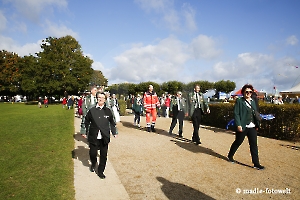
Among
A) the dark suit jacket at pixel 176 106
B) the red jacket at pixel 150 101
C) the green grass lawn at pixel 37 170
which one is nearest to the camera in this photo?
the green grass lawn at pixel 37 170

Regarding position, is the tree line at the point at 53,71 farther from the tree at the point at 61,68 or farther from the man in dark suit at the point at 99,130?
the man in dark suit at the point at 99,130

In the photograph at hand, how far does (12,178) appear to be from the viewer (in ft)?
15.0

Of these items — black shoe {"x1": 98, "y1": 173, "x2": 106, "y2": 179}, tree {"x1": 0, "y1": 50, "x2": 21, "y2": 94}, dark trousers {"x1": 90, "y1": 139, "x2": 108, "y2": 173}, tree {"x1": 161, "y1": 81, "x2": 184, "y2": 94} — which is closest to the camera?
black shoe {"x1": 98, "y1": 173, "x2": 106, "y2": 179}

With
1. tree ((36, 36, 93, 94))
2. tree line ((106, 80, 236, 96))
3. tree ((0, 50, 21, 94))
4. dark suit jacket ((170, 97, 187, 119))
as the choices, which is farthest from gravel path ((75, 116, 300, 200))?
tree ((0, 50, 21, 94))

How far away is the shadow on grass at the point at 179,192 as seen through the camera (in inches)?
149

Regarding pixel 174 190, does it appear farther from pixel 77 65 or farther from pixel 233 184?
pixel 77 65

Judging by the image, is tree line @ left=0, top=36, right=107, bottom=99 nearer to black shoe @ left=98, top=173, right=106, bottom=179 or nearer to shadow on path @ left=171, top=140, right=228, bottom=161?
shadow on path @ left=171, top=140, right=228, bottom=161

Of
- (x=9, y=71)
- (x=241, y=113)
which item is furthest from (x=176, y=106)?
(x=9, y=71)

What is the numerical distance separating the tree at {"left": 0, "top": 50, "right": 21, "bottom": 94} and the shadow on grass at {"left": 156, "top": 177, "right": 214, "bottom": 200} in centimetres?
6126

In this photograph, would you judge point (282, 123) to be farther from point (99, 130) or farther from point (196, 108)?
point (99, 130)

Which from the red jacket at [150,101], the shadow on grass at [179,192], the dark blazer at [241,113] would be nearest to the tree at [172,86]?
the red jacket at [150,101]

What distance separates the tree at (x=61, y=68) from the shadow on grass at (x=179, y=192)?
43.4 meters

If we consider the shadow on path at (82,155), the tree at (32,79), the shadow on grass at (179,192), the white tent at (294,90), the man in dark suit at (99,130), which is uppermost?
the tree at (32,79)

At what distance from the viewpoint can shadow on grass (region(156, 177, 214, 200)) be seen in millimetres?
3775
